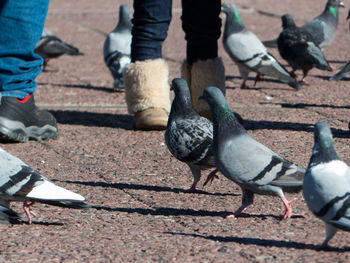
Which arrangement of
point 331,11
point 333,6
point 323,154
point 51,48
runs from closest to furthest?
1. point 323,154
2. point 51,48
3. point 331,11
4. point 333,6

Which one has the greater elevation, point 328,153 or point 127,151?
point 328,153

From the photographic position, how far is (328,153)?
9.66ft

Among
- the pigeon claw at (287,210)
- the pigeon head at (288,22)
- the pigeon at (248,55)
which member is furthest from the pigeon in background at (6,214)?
the pigeon head at (288,22)

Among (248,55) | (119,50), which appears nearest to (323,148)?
(248,55)

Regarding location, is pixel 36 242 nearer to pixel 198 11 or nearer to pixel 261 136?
pixel 261 136

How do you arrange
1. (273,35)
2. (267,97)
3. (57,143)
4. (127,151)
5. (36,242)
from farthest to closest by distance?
(273,35), (267,97), (57,143), (127,151), (36,242)

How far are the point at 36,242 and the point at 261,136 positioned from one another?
2.31 metres

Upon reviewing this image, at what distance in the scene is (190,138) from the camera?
391 centimetres

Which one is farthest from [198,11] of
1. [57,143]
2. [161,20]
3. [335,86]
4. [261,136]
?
[335,86]

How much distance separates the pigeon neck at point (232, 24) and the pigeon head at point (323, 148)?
16.6 feet

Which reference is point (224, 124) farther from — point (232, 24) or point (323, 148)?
point (232, 24)

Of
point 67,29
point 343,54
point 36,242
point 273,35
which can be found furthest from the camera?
point 67,29

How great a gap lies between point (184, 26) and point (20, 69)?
127 cm

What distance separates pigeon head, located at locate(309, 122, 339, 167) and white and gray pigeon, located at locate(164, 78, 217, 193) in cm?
89
